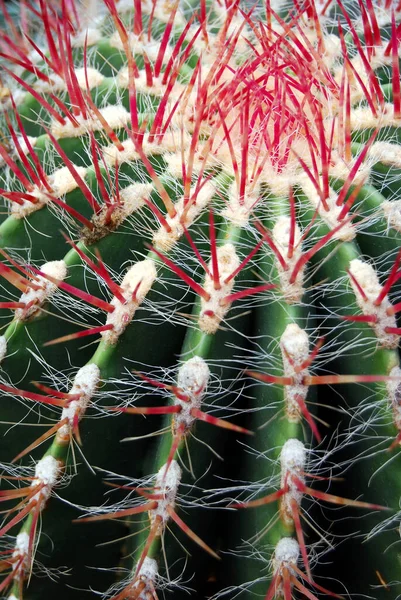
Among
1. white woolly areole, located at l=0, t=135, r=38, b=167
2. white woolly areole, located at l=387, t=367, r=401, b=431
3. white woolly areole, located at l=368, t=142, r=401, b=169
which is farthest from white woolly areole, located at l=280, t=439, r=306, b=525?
white woolly areole, located at l=0, t=135, r=38, b=167

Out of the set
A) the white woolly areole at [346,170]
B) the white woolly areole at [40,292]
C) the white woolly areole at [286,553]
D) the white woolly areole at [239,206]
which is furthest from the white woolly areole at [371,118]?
the white woolly areole at [286,553]

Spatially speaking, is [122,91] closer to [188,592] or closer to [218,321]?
[218,321]

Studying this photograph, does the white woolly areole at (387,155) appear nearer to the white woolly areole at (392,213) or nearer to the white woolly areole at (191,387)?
the white woolly areole at (392,213)

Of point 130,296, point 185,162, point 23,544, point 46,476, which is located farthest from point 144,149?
point 23,544

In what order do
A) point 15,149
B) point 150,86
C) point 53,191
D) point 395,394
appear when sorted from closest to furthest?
point 395,394, point 53,191, point 150,86, point 15,149

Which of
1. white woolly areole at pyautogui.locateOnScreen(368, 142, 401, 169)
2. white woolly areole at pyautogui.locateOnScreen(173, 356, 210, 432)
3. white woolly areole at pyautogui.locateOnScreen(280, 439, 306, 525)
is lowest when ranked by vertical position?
white woolly areole at pyautogui.locateOnScreen(280, 439, 306, 525)

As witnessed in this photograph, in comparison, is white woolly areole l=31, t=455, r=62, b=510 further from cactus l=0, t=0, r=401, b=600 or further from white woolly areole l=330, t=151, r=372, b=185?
white woolly areole l=330, t=151, r=372, b=185

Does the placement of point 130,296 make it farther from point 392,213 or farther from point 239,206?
point 392,213
